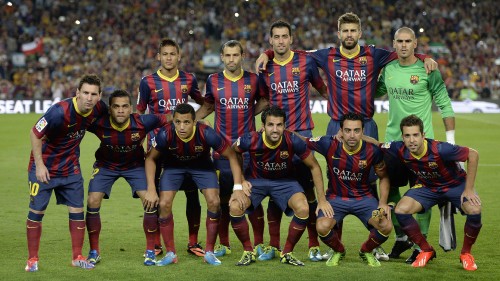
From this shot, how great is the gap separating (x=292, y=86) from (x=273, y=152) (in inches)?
34.8

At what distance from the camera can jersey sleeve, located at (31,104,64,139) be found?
7.53 meters

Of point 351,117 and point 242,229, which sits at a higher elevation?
point 351,117

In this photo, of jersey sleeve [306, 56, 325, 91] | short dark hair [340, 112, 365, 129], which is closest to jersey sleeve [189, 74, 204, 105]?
jersey sleeve [306, 56, 325, 91]

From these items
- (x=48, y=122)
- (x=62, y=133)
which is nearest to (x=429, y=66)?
(x=62, y=133)

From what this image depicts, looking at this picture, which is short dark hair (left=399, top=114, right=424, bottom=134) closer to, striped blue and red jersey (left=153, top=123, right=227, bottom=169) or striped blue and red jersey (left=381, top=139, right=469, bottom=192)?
striped blue and red jersey (left=381, top=139, right=469, bottom=192)

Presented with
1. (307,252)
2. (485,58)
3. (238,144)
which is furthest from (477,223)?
(485,58)

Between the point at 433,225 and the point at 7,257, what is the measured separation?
512cm

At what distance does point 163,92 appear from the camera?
8.73 m

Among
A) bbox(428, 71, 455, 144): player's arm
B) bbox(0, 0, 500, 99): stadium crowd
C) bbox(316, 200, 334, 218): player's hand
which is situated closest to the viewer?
bbox(316, 200, 334, 218): player's hand

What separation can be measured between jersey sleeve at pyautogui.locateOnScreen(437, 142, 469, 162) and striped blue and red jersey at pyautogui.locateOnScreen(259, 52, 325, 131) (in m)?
1.47

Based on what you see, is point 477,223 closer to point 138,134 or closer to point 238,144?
point 238,144

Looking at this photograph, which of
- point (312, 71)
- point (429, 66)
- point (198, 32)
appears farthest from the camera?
point (198, 32)

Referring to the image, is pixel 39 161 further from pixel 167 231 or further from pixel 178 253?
pixel 178 253

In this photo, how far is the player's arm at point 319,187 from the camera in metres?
7.89
